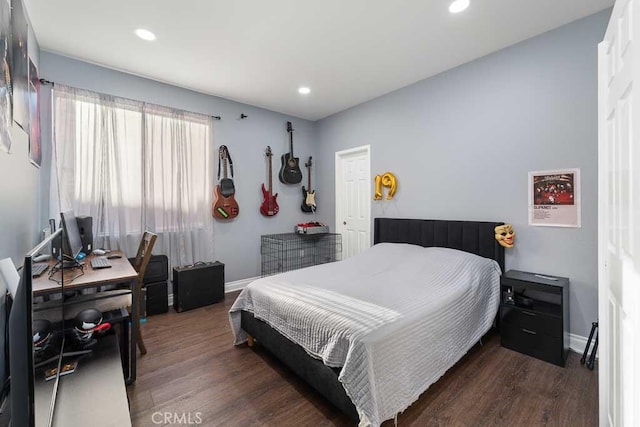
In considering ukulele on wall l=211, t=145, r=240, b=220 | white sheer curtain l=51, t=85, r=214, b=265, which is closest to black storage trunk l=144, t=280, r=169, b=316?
white sheer curtain l=51, t=85, r=214, b=265

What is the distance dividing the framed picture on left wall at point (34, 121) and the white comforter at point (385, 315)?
2022 mm

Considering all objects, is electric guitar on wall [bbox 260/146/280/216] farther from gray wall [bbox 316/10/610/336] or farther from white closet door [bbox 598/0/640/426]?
white closet door [bbox 598/0/640/426]

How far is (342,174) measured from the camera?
443 cm

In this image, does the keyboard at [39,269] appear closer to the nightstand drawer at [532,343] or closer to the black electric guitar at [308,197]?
the black electric guitar at [308,197]

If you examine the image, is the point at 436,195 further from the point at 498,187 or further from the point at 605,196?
the point at 605,196

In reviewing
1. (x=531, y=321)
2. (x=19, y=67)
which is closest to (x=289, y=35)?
(x=19, y=67)

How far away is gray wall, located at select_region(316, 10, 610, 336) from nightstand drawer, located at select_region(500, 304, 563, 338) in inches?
15.7

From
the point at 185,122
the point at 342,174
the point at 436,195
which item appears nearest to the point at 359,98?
the point at 342,174

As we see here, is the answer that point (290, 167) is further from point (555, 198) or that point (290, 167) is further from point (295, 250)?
point (555, 198)

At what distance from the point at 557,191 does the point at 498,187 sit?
451 mm

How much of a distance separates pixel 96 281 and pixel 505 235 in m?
3.26

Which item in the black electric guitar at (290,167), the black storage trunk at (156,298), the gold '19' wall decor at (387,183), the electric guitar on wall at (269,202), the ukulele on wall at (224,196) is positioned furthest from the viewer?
the black electric guitar at (290,167)

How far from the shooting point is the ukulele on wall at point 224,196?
3.73m

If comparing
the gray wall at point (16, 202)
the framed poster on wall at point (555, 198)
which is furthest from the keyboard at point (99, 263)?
the framed poster on wall at point (555, 198)
